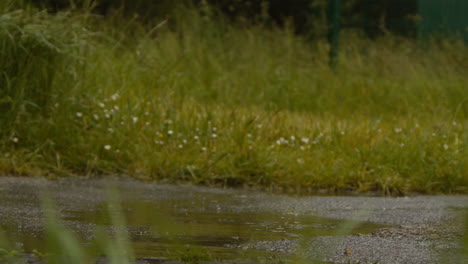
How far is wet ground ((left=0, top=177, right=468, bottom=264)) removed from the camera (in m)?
2.65

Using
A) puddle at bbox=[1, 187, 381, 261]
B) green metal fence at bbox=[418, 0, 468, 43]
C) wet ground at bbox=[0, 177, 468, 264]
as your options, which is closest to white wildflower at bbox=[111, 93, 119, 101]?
wet ground at bbox=[0, 177, 468, 264]

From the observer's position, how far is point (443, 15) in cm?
1052

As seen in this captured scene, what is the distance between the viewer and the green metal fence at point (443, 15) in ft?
34.4

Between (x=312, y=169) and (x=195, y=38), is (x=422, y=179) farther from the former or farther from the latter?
(x=195, y=38)

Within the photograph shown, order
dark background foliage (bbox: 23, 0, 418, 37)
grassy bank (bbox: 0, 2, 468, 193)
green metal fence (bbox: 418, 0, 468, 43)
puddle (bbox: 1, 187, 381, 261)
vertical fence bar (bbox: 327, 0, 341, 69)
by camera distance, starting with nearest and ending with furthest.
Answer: puddle (bbox: 1, 187, 381, 261), grassy bank (bbox: 0, 2, 468, 193), vertical fence bar (bbox: 327, 0, 341, 69), green metal fence (bbox: 418, 0, 468, 43), dark background foliage (bbox: 23, 0, 418, 37)

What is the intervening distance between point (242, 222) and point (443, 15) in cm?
797

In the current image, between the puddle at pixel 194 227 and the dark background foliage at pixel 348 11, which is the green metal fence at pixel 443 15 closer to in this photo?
the dark background foliage at pixel 348 11

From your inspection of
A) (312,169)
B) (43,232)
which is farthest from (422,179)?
(43,232)

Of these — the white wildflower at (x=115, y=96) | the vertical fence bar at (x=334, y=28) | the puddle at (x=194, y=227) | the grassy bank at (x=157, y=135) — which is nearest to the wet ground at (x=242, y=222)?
the puddle at (x=194, y=227)

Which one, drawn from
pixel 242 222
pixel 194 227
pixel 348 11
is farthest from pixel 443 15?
pixel 194 227

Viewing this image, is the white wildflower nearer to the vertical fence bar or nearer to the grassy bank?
the grassy bank

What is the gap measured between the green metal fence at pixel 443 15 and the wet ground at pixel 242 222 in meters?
6.32

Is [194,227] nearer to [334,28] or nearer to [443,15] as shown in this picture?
[334,28]

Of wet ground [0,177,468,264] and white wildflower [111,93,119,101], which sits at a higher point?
white wildflower [111,93,119,101]
